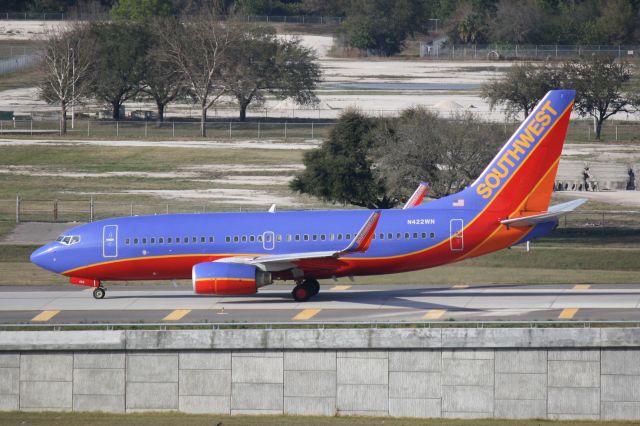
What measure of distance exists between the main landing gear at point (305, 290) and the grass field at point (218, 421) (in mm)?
10903

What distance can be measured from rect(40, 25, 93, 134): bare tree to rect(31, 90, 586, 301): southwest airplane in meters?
68.4

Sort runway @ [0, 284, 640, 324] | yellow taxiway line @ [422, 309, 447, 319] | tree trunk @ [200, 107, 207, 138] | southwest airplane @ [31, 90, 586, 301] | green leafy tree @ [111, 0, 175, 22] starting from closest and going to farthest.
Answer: yellow taxiway line @ [422, 309, 447, 319]
runway @ [0, 284, 640, 324]
southwest airplane @ [31, 90, 586, 301]
tree trunk @ [200, 107, 207, 138]
green leafy tree @ [111, 0, 175, 22]

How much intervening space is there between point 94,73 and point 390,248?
76305mm

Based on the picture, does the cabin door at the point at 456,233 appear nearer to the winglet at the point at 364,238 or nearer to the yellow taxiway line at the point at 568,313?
the winglet at the point at 364,238

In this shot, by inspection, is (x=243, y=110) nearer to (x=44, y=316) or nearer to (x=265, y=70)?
(x=265, y=70)

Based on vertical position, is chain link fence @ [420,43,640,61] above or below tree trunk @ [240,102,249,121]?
above

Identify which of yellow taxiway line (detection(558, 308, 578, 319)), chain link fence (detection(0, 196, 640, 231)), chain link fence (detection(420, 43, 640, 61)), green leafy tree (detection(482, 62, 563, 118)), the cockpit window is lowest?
chain link fence (detection(0, 196, 640, 231))

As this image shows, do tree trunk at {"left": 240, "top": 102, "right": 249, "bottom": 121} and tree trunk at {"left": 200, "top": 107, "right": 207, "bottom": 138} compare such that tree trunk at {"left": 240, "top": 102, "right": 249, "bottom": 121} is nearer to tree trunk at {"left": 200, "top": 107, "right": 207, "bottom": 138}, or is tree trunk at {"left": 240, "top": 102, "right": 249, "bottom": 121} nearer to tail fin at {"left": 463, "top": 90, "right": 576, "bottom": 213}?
tree trunk at {"left": 200, "top": 107, "right": 207, "bottom": 138}

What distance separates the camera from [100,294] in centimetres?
4731

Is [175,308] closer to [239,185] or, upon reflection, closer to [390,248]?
[390,248]

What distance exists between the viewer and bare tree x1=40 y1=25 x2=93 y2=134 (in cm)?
11362

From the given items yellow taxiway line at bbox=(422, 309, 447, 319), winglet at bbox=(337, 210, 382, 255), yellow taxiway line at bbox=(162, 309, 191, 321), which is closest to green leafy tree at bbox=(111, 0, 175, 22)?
yellow taxiway line at bbox=(162, 309, 191, 321)

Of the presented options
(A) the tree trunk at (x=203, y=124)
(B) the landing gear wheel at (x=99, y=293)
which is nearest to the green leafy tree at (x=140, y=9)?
(A) the tree trunk at (x=203, y=124)

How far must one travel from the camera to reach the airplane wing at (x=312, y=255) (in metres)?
42.3
